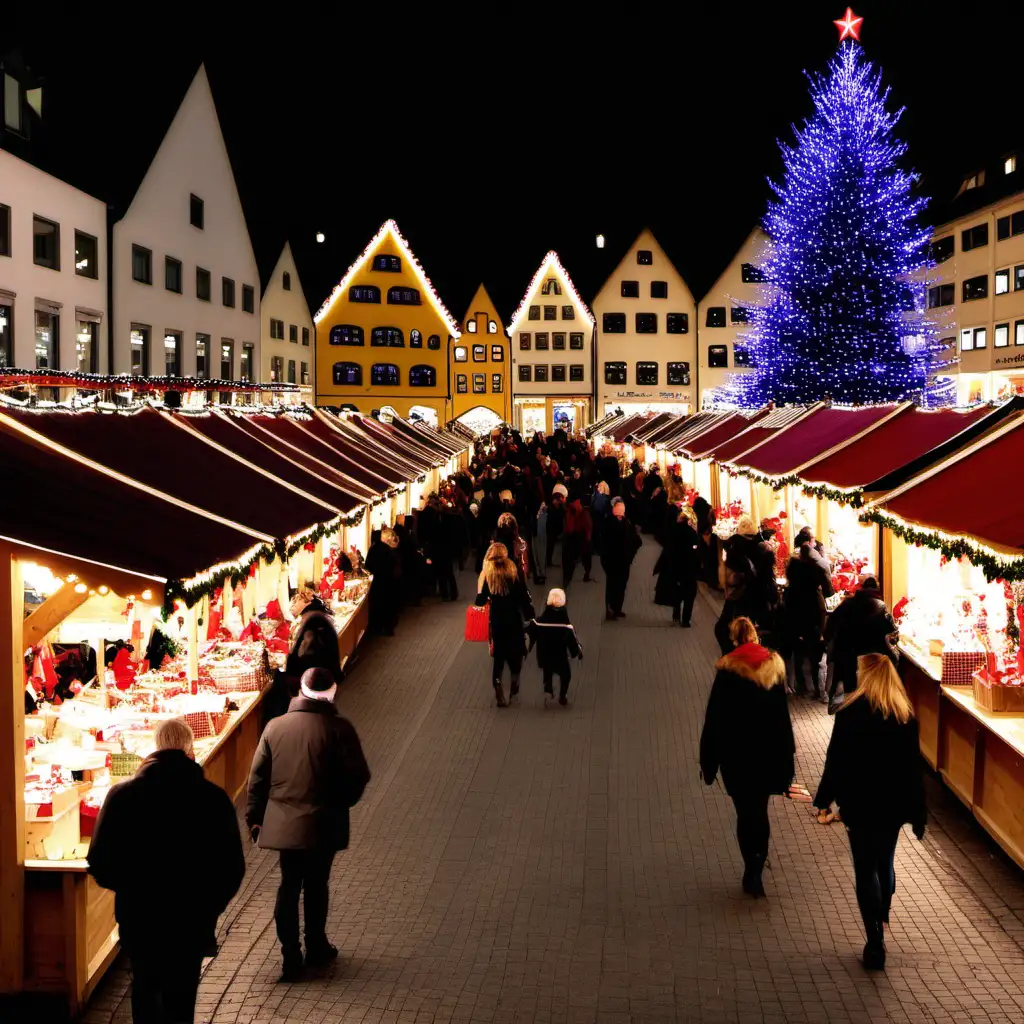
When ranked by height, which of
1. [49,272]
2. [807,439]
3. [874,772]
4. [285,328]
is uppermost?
[285,328]

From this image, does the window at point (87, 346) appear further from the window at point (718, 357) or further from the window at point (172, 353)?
the window at point (718, 357)

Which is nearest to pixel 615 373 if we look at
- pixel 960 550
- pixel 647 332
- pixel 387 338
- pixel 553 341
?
pixel 647 332

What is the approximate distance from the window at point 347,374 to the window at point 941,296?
25065mm

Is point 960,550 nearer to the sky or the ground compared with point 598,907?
nearer to the sky

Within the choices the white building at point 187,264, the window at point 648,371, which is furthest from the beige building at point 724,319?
the white building at point 187,264

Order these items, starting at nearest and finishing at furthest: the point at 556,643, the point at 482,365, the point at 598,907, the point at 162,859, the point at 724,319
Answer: the point at 162,859 → the point at 598,907 → the point at 556,643 → the point at 724,319 → the point at 482,365

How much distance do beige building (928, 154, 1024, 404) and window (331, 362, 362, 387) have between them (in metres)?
25.1

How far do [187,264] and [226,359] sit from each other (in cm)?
520

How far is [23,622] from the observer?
654cm

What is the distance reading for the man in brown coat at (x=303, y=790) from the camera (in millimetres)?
6539

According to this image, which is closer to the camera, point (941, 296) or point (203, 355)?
point (203, 355)

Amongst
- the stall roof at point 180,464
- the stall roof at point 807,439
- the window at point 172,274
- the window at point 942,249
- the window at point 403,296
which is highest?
the window at point 942,249

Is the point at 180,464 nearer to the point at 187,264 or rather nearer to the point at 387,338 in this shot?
the point at 187,264

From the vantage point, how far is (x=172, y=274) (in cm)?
3544
